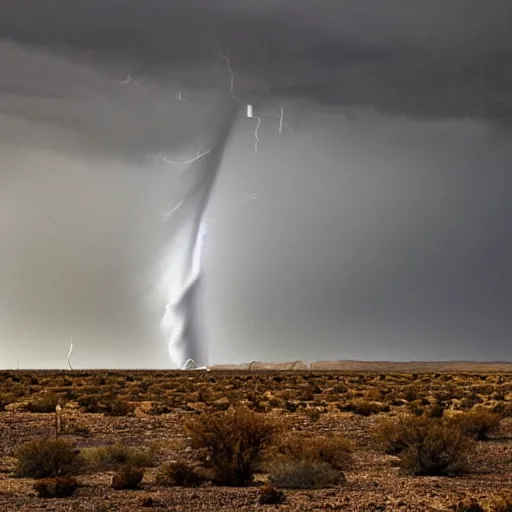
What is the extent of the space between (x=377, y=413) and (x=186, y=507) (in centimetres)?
2632

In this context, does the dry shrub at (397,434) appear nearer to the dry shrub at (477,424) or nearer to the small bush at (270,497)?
the dry shrub at (477,424)

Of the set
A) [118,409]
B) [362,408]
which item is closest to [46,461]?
[118,409]

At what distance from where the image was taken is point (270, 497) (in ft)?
61.7

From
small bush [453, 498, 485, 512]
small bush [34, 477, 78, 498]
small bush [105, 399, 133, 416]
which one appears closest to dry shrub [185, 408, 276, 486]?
small bush [34, 477, 78, 498]

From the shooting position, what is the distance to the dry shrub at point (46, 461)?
22.6m

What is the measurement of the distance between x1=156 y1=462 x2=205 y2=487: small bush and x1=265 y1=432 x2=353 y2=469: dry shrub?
1.90 meters

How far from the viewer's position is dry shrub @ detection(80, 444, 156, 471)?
2412 centimetres

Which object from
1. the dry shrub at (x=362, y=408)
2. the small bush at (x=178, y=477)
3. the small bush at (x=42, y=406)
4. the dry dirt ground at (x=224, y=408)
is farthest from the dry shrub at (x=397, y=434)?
the small bush at (x=42, y=406)

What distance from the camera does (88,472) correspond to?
23281mm

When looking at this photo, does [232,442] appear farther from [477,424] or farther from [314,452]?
[477,424]

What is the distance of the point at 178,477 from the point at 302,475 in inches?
112

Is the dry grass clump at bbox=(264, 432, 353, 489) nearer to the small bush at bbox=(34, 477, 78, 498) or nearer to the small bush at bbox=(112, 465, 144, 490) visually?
the small bush at bbox=(112, 465, 144, 490)

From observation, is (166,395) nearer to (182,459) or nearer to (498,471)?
(182,459)

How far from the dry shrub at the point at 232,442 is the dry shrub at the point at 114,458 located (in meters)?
1.57
